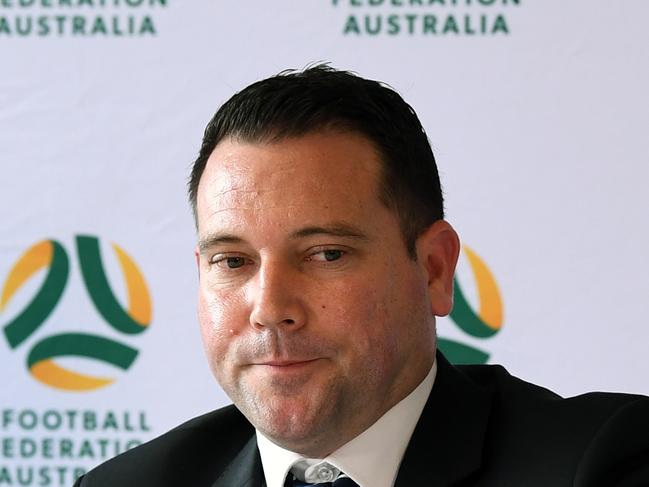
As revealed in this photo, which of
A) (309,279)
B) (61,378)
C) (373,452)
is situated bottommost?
(61,378)

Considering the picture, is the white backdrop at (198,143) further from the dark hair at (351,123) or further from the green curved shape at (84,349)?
the dark hair at (351,123)

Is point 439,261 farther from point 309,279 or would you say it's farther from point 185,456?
point 185,456

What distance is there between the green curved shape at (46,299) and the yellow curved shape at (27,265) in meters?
0.01

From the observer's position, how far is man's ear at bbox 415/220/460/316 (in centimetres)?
165

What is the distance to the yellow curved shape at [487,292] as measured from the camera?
241cm

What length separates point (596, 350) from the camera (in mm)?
2363

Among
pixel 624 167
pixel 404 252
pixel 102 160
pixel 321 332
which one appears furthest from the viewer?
pixel 102 160

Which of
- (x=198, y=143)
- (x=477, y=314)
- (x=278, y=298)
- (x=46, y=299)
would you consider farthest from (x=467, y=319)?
(x=278, y=298)

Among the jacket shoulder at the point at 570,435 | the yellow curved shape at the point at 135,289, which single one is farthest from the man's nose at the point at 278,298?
the yellow curved shape at the point at 135,289

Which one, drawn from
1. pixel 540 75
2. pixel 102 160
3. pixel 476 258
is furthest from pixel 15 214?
pixel 540 75

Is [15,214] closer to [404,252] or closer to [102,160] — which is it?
[102,160]

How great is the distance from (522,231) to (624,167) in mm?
240

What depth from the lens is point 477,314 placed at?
2418 millimetres

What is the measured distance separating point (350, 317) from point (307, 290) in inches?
2.6
